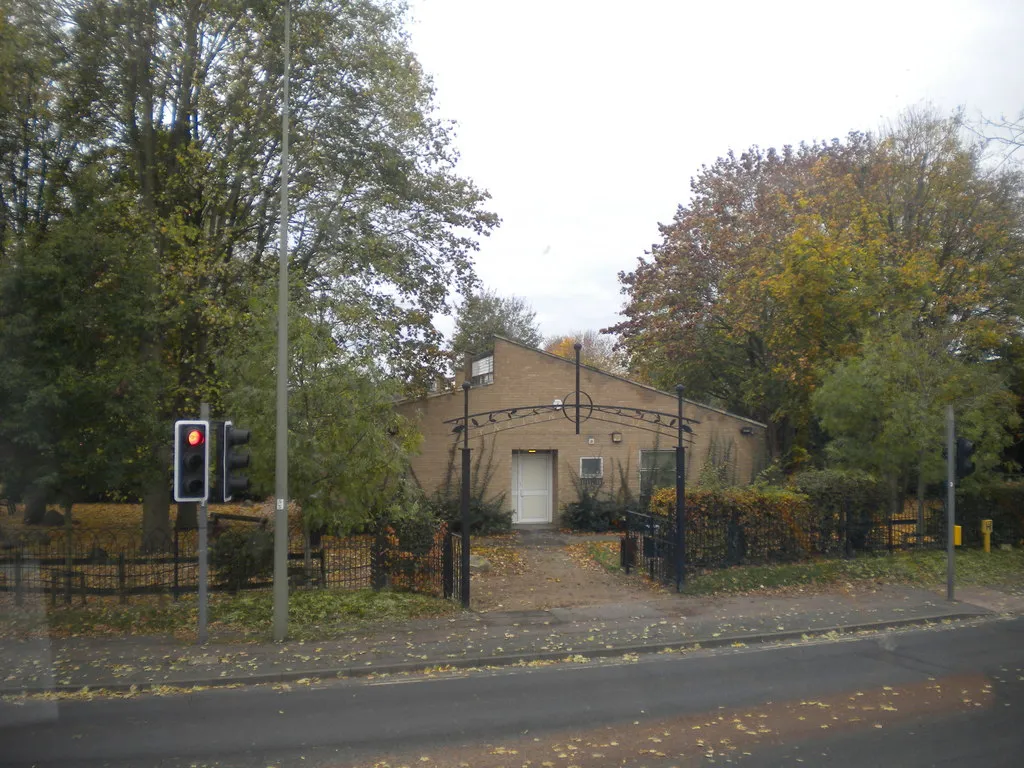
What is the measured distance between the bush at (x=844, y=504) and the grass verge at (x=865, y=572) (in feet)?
1.38

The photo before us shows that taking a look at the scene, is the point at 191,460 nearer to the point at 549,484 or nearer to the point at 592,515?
the point at 592,515

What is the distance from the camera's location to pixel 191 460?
1141cm

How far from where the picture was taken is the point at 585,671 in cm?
1054

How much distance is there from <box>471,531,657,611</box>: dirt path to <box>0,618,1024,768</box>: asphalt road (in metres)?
3.94

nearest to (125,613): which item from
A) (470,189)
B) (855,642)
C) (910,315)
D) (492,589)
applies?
(492,589)

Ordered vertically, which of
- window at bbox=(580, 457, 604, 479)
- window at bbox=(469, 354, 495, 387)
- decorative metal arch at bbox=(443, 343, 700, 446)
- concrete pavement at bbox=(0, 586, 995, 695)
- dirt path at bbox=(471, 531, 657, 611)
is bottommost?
dirt path at bbox=(471, 531, 657, 611)

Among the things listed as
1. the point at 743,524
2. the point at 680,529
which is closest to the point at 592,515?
the point at 743,524

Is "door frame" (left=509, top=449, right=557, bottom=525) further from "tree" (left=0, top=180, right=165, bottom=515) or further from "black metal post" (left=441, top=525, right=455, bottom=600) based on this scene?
"tree" (left=0, top=180, right=165, bottom=515)

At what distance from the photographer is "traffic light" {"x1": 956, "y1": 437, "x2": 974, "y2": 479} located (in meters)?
14.7

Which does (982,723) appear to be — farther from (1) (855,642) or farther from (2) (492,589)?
(2) (492,589)

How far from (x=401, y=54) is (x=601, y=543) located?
1274 cm

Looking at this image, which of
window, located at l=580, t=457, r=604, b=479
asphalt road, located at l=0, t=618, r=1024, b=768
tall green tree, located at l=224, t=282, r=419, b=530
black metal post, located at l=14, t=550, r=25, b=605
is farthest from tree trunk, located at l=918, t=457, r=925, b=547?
black metal post, located at l=14, t=550, r=25, b=605

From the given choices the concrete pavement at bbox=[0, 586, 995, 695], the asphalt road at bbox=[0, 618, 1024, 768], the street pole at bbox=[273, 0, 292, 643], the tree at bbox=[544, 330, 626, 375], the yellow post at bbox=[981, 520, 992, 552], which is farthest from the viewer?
the tree at bbox=[544, 330, 626, 375]

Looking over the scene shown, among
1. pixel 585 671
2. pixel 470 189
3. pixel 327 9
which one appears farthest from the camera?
pixel 470 189
